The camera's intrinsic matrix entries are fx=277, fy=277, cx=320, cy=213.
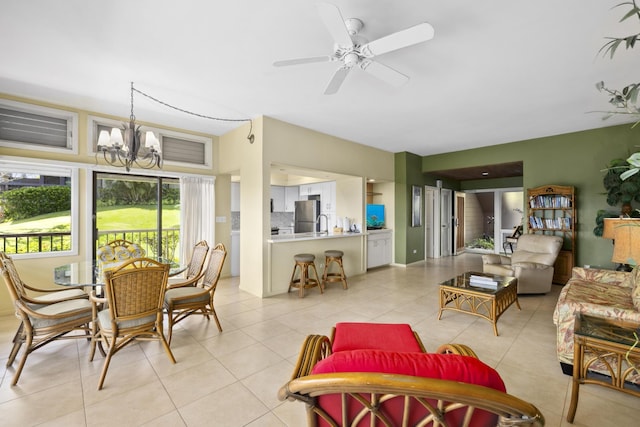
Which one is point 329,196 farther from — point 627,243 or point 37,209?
point 627,243

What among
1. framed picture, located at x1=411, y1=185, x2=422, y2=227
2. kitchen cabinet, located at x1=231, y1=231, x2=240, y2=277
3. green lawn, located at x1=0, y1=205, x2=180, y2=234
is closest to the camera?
green lawn, located at x1=0, y1=205, x2=180, y2=234

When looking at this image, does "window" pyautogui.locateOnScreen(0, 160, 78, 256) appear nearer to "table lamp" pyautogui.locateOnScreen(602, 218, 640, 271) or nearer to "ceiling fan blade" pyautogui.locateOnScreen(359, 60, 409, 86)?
"ceiling fan blade" pyautogui.locateOnScreen(359, 60, 409, 86)

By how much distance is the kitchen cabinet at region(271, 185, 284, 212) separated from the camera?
753cm

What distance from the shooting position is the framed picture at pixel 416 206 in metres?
6.69

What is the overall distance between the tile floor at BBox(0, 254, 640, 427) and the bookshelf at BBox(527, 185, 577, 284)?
1645 millimetres

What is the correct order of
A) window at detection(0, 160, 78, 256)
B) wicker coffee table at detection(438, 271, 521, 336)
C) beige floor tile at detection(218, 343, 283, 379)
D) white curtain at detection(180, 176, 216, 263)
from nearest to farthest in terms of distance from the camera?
beige floor tile at detection(218, 343, 283, 379)
wicker coffee table at detection(438, 271, 521, 336)
window at detection(0, 160, 78, 256)
white curtain at detection(180, 176, 216, 263)

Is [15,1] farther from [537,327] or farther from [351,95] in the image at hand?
[537,327]

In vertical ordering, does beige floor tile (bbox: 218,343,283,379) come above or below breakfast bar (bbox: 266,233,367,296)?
below

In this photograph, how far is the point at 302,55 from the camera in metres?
2.56

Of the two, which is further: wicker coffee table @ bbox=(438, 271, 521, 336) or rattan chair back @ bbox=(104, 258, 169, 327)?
wicker coffee table @ bbox=(438, 271, 521, 336)

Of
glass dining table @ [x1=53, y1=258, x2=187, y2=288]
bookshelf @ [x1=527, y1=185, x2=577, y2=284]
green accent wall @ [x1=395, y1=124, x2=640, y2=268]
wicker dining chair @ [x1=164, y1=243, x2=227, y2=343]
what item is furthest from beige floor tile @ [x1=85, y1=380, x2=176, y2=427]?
green accent wall @ [x1=395, y1=124, x2=640, y2=268]

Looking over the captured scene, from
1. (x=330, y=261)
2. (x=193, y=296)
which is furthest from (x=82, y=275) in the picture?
(x=330, y=261)

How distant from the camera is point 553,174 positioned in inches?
201

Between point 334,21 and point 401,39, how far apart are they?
1.59 ft
